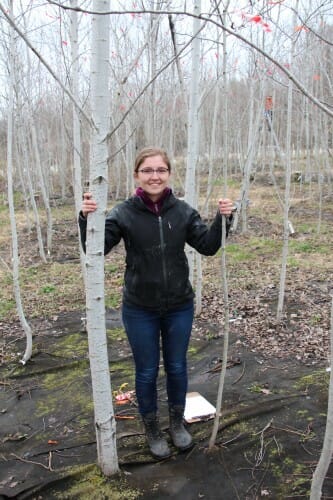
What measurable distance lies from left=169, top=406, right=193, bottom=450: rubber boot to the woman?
0.08 metres

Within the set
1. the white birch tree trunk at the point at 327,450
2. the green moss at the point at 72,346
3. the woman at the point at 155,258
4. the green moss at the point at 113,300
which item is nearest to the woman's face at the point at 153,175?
the woman at the point at 155,258

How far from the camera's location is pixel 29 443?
2555 mm

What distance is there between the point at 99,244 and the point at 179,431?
1211 millimetres

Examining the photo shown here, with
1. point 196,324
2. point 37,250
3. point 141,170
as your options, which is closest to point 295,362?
point 196,324

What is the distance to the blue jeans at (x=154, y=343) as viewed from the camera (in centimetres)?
219

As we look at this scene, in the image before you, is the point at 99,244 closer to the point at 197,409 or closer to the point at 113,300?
the point at 197,409

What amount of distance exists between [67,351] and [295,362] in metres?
1.95

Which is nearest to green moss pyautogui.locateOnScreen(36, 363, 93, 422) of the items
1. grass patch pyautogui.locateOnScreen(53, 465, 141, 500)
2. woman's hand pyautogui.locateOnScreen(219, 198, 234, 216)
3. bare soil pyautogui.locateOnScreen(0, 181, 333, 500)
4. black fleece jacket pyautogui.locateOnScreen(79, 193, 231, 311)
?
bare soil pyautogui.locateOnScreen(0, 181, 333, 500)

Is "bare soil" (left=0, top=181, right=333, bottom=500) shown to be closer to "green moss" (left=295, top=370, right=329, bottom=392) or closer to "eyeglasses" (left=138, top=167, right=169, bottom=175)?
"green moss" (left=295, top=370, right=329, bottom=392)

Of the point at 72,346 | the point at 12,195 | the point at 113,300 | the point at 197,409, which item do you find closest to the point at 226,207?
the point at 197,409

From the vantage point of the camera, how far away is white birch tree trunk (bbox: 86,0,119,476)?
1721 mm

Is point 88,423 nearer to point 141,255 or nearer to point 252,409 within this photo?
point 252,409

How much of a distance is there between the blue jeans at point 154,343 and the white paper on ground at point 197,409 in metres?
0.39

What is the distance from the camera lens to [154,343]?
2223 mm
